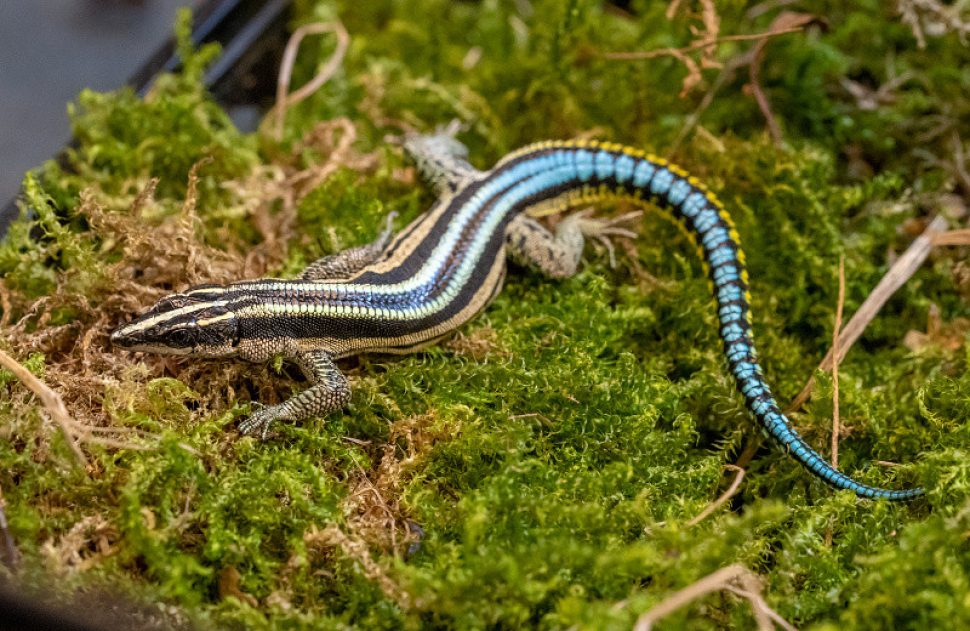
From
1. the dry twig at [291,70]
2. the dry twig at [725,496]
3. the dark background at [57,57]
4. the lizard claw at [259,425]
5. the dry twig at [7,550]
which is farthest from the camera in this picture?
the dry twig at [291,70]

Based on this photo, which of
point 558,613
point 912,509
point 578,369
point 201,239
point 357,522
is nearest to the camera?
point 558,613

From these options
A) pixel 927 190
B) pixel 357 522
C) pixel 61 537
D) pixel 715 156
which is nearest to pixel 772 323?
pixel 715 156

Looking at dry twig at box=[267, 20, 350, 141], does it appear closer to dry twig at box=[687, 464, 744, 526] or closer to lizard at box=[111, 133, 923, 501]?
lizard at box=[111, 133, 923, 501]

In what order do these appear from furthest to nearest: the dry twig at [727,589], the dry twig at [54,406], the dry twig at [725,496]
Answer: the dry twig at [725,496], the dry twig at [54,406], the dry twig at [727,589]

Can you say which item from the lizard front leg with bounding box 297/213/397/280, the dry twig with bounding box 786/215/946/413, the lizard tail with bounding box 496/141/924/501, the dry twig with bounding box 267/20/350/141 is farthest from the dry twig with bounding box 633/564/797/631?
the dry twig with bounding box 267/20/350/141

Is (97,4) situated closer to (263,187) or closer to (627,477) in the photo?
(263,187)

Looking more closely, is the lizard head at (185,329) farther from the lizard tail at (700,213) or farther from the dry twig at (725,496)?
the dry twig at (725,496)

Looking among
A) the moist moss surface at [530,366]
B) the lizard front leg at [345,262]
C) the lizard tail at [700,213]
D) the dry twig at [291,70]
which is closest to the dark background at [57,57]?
the moist moss surface at [530,366]
